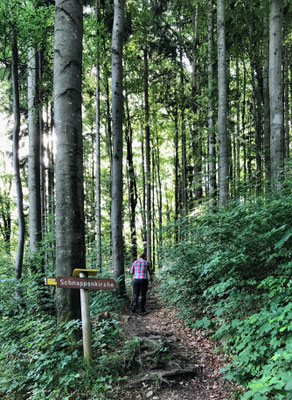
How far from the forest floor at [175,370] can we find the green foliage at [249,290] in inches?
11.7

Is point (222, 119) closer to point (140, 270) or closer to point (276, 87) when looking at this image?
point (276, 87)

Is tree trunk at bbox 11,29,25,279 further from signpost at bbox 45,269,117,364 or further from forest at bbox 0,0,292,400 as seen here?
signpost at bbox 45,269,117,364

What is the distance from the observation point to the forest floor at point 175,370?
135 inches

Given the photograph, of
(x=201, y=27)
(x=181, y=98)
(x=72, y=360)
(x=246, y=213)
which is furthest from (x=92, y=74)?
(x=72, y=360)

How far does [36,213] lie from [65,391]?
606 cm

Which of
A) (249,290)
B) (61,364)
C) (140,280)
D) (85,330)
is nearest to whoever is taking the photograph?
(61,364)

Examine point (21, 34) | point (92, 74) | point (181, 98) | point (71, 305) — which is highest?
point (92, 74)

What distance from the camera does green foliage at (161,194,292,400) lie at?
2.78 metres

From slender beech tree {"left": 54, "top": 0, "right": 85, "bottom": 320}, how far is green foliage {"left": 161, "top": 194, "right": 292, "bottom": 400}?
211cm

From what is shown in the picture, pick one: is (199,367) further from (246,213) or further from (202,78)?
(202,78)

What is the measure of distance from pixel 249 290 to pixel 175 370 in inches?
68.1

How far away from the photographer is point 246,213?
4.95m

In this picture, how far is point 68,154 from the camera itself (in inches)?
164

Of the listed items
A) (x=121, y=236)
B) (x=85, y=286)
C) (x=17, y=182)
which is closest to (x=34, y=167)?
(x=17, y=182)
